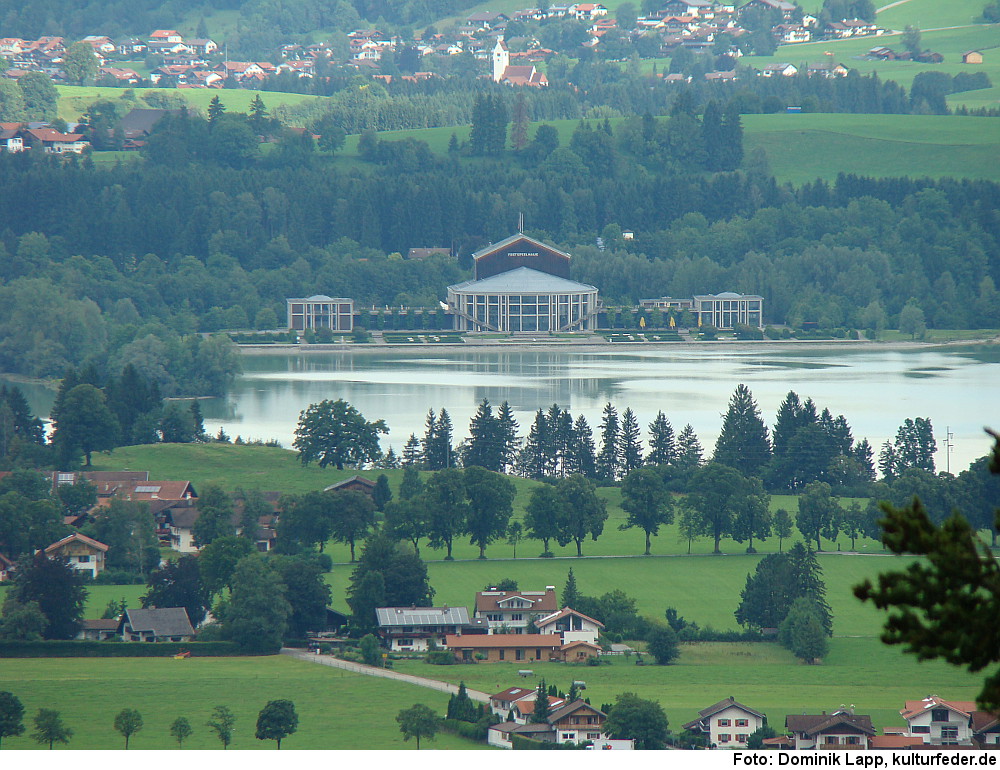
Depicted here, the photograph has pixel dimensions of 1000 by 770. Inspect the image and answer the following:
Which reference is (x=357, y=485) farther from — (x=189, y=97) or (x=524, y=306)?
(x=189, y=97)

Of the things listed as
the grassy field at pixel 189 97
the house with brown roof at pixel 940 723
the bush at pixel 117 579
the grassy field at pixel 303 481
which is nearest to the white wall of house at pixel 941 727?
the house with brown roof at pixel 940 723

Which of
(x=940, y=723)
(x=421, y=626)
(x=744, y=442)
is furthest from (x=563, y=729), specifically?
(x=744, y=442)

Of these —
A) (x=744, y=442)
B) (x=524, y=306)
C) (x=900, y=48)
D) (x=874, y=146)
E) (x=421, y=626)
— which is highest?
(x=900, y=48)

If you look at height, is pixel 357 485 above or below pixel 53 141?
below

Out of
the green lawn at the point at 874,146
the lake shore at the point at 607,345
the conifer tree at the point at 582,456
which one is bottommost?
the conifer tree at the point at 582,456

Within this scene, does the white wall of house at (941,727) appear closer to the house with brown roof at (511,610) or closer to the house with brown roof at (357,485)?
the house with brown roof at (511,610)

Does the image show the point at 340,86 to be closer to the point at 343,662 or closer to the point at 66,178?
the point at 66,178
